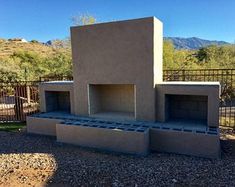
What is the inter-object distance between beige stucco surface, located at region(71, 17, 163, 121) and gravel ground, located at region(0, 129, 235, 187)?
7.46ft

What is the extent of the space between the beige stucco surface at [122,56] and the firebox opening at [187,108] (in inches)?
40.3

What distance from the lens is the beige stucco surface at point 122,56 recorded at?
8.02 m

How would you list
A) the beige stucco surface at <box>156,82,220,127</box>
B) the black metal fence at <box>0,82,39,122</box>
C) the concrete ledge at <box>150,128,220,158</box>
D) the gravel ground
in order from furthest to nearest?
the black metal fence at <box>0,82,39,122</box>
the beige stucco surface at <box>156,82,220,127</box>
the concrete ledge at <box>150,128,220,158</box>
the gravel ground

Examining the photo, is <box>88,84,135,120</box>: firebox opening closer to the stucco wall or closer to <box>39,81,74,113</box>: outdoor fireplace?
the stucco wall

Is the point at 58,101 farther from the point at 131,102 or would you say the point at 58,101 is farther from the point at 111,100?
the point at 131,102

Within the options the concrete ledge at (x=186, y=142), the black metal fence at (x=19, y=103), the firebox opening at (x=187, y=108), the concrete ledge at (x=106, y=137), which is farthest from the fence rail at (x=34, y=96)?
the concrete ledge at (x=106, y=137)

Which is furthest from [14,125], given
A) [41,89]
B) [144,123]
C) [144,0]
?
[144,0]

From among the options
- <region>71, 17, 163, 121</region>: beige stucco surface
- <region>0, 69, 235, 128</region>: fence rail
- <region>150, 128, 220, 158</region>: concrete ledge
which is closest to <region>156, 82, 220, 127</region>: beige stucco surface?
<region>71, 17, 163, 121</region>: beige stucco surface

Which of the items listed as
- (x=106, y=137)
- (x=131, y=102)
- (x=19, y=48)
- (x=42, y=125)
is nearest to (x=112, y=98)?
(x=131, y=102)

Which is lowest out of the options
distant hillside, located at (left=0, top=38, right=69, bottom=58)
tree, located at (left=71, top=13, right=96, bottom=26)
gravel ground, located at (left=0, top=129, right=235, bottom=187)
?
gravel ground, located at (left=0, top=129, right=235, bottom=187)

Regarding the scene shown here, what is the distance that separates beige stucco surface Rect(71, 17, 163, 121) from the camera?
26.3 ft

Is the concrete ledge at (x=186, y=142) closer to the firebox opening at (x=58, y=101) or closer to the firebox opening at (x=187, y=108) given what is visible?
the firebox opening at (x=187, y=108)

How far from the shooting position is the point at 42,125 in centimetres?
970

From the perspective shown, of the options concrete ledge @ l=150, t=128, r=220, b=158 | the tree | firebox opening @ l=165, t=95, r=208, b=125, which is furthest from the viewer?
the tree
